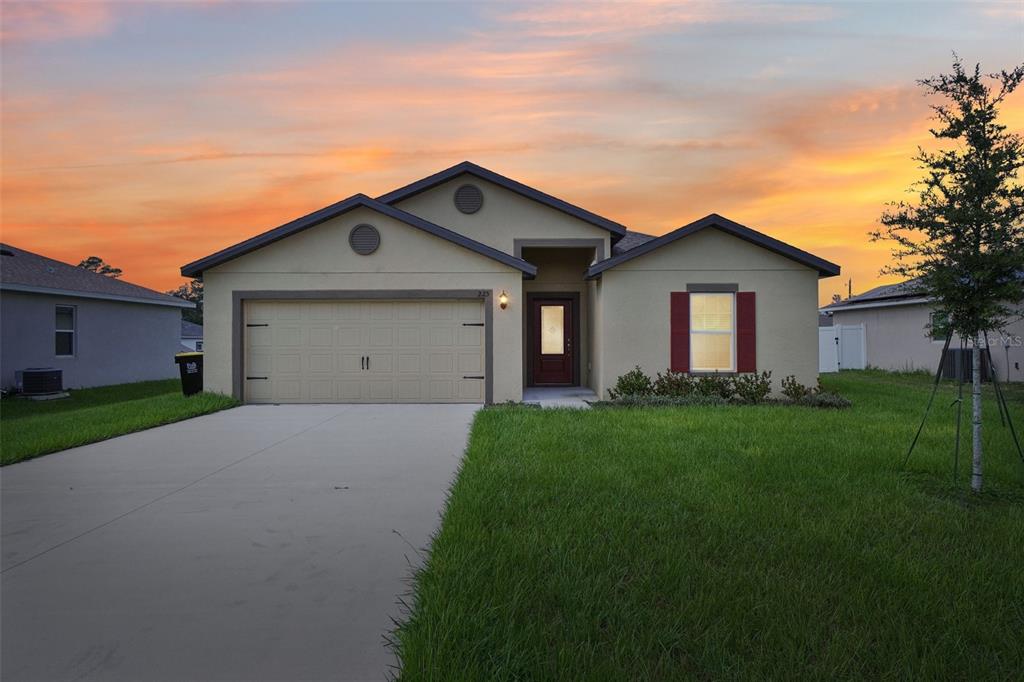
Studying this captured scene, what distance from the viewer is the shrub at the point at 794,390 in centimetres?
1220

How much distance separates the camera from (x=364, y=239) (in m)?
12.6

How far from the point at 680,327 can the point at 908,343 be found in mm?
13495

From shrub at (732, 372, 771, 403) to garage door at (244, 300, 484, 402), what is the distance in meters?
5.61

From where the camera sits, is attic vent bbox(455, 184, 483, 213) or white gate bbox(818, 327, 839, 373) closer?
attic vent bbox(455, 184, 483, 213)

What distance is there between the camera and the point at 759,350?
12.8 m

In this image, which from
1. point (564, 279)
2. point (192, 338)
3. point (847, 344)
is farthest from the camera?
point (192, 338)

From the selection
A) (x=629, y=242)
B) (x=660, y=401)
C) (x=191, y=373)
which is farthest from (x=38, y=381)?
(x=629, y=242)

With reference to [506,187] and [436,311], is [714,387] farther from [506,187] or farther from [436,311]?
[506,187]

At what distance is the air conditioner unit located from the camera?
15.3m

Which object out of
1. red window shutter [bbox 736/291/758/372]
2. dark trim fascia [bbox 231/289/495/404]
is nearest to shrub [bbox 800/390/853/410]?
red window shutter [bbox 736/291/758/372]

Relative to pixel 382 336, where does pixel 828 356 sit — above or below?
below

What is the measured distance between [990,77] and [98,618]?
8531mm

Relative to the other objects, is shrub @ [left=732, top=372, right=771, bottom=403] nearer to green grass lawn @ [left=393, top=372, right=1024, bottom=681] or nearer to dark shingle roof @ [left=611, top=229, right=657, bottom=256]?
green grass lawn @ [left=393, top=372, right=1024, bottom=681]

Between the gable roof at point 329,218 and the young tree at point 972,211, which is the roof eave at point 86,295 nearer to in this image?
the gable roof at point 329,218
